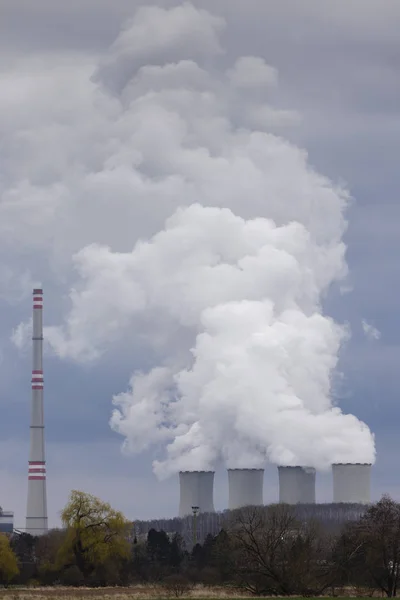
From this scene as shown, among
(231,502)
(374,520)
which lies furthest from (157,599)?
(231,502)

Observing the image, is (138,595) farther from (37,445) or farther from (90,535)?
(37,445)

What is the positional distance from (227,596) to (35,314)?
293ft

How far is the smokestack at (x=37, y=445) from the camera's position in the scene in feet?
438

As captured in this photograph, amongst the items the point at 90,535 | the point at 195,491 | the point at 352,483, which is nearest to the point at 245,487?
the point at 195,491

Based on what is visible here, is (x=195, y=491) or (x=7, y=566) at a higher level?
(x=195, y=491)

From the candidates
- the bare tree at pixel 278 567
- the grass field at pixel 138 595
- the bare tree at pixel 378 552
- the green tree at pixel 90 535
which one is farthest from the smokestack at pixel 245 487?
the bare tree at pixel 278 567

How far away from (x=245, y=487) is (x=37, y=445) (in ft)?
106

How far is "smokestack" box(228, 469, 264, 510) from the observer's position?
110 m

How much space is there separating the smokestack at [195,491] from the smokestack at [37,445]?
24.2m

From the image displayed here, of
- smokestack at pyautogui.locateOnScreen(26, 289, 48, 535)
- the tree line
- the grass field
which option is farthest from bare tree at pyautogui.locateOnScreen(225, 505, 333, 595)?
smokestack at pyautogui.locateOnScreen(26, 289, 48, 535)

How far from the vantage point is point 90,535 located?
2527 inches

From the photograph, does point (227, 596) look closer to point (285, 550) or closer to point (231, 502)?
point (285, 550)

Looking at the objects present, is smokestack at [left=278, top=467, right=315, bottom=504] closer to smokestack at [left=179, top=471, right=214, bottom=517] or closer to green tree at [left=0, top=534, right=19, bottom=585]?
smokestack at [left=179, top=471, right=214, bottom=517]

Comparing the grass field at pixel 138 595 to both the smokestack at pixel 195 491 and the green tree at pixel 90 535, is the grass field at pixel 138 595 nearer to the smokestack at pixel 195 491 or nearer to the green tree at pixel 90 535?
the green tree at pixel 90 535
